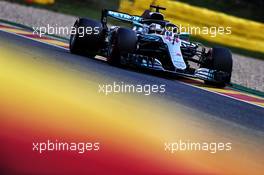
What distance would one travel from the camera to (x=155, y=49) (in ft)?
37.1

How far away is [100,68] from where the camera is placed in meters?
10.6

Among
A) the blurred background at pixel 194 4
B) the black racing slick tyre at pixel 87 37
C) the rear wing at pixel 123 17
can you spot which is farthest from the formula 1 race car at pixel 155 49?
the blurred background at pixel 194 4

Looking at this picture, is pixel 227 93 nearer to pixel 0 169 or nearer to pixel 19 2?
pixel 0 169

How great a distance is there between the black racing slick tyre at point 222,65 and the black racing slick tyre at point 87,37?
1945mm

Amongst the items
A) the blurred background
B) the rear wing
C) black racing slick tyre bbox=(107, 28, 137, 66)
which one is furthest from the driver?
the blurred background

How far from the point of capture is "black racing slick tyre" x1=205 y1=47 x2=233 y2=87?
1121 centimetres

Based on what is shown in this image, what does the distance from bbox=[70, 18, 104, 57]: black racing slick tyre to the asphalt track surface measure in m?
0.24

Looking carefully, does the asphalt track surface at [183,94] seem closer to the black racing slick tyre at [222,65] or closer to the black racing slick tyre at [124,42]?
the black racing slick tyre at [124,42]

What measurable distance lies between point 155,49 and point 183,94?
2101 mm

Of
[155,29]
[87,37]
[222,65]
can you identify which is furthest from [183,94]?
[87,37]

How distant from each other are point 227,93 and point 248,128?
11.2ft

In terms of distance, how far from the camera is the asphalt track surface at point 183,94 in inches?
323

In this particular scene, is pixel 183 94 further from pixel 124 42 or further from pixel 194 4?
pixel 194 4

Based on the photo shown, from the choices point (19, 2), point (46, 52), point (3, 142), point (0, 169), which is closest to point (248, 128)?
point (3, 142)
